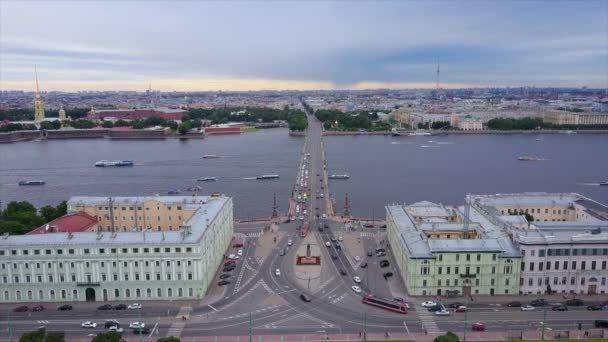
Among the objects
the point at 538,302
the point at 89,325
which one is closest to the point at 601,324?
the point at 538,302

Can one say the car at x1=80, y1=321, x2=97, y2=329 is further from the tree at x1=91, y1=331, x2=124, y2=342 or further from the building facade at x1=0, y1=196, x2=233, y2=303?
the tree at x1=91, y1=331, x2=124, y2=342

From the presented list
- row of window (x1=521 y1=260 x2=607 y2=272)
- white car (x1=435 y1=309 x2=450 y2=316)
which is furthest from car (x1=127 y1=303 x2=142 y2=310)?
row of window (x1=521 y1=260 x2=607 y2=272)

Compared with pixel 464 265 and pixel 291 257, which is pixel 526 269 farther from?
pixel 291 257

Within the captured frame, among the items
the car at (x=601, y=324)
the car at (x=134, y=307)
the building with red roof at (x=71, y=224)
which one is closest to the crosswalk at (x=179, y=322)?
the car at (x=134, y=307)

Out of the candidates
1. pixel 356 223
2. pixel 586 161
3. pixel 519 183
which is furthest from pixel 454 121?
pixel 356 223

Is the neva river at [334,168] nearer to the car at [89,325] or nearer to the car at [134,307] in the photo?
the car at [134,307]
